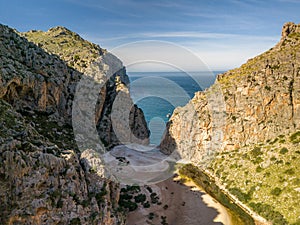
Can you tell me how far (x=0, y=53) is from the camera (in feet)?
137

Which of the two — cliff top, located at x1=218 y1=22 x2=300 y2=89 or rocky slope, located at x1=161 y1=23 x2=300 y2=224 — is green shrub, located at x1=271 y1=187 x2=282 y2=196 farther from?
cliff top, located at x1=218 y1=22 x2=300 y2=89

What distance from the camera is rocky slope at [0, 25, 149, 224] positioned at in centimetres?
2341

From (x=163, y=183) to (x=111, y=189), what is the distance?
18703mm

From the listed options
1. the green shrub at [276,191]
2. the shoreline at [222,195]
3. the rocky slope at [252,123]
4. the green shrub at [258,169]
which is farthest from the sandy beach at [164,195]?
the green shrub at [258,169]

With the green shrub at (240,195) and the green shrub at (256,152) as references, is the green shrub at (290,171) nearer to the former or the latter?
the green shrub at (256,152)

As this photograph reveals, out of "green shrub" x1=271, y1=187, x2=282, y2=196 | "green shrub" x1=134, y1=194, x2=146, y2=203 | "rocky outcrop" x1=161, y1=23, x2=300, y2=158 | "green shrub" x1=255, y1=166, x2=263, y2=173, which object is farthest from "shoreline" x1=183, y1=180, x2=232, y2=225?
"rocky outcrop" x1=161, y1=23, x2=300, y2=158

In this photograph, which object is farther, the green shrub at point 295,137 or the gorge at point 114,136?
the green shrub at point 295,137

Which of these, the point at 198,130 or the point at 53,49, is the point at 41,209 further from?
the point at 53,49

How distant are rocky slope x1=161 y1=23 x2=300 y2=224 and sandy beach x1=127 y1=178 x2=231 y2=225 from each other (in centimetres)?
578

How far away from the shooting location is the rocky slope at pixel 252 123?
44062 millimetres

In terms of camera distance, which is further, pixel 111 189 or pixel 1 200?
pixel 111 189

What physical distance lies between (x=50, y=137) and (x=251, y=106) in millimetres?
40004

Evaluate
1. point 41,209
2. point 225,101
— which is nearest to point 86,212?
point 41,209

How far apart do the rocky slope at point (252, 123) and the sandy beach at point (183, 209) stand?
19.0 ft
